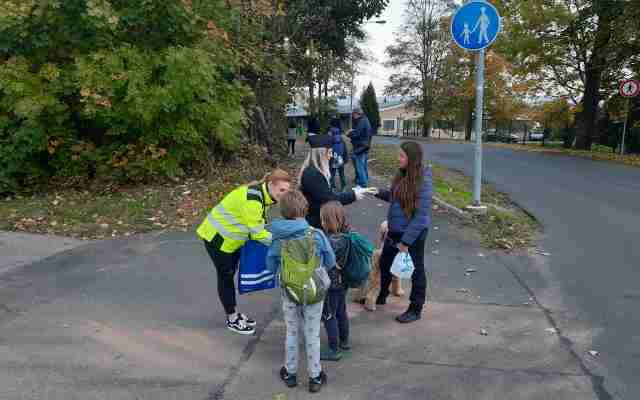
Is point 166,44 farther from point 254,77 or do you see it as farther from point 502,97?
point 502,97

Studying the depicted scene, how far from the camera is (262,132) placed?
15.2m

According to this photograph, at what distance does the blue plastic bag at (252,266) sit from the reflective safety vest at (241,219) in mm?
86

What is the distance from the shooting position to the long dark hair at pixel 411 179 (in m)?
4.07

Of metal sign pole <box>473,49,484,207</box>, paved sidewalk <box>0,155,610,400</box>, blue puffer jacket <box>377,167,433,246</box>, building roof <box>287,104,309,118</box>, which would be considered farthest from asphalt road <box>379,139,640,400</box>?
building roof <box>287,104,309,118</box>

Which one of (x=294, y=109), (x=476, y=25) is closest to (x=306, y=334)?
(x=476, y=25)

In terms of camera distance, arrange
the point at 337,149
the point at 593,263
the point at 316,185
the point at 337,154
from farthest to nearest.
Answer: the point at 337,149 → the point at 337,154 → the point at 593,263 → the point at 316,185

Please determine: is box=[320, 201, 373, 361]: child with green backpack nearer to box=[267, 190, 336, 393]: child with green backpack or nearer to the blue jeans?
box=[267, 190, 336, 393]: child with green backpack

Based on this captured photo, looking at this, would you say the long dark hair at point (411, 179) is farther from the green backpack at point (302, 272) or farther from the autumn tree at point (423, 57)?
the autumn tree at point (423, 57)

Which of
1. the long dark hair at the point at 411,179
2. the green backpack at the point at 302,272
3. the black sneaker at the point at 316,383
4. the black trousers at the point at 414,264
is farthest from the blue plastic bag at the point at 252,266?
the long dark hair at the point at 411,179

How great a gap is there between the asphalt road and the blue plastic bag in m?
2.62

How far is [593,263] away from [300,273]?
171 inches

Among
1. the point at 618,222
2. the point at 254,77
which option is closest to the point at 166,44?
the point at 254,77

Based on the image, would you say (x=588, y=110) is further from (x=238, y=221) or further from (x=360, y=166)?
(x=238, y=221)

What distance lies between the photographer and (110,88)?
8.74m
